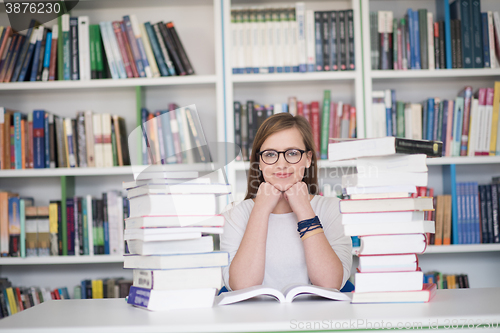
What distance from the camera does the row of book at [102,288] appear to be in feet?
7.91

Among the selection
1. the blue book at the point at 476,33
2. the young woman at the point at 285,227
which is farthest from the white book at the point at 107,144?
the blue book at the point at 476,33

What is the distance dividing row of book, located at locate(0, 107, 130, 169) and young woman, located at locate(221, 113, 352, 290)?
1001mm

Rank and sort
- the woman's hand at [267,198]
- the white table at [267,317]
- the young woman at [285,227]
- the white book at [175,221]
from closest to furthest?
1. the white table at [267,317]
2. the white book at [175,221]
3. the young woman at [285,227]
4. the woman's hand at [267,198]

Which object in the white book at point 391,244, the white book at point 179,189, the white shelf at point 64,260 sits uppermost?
the white book at point 179,189

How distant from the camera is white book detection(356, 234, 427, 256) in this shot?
1.00 metres

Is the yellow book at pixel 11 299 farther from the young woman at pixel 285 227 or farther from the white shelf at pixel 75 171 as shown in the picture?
the young woman at pixel 285 227

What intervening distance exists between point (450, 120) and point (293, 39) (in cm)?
95

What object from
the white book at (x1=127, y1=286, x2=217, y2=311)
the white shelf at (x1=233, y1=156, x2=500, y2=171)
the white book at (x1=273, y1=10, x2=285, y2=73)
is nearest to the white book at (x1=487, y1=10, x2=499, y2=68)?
the white shelf at (x1=233, y1=156, x2=500, y2=171)

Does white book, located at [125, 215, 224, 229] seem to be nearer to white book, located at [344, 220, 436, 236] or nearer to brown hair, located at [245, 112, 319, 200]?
white book, located at [344, 220, 436, 236]

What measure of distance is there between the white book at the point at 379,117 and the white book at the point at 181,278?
1611mm

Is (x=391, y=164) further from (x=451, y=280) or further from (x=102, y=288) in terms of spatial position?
(x=102, y=288)

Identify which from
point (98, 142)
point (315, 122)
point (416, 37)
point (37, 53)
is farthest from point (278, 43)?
point (37, 53)

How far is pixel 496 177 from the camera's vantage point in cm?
253

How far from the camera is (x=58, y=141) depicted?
2.43 m
